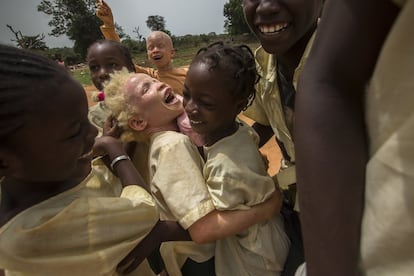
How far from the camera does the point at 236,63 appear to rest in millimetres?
1474

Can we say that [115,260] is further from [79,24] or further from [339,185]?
[79,24]

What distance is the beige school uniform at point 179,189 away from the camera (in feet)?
4.36

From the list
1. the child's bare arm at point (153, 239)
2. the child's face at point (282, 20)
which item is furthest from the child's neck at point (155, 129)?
the child's face at point (282, 20)

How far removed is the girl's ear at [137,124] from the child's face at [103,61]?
100 centimetres

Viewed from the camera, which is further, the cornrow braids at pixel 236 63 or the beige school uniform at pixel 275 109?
the beige school uniform at pixel 275 109

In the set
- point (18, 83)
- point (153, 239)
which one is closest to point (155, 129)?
point (153, 239)

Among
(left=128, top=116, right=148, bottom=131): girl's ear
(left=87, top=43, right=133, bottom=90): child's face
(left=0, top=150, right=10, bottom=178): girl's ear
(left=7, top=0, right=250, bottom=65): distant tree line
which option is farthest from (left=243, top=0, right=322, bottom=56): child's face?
(left=7, top=0, right=250, bottom=65): distant tree line

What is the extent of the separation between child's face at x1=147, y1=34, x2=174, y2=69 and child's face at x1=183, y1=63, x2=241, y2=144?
303 centimetres

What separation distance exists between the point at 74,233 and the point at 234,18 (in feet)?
Result: 133

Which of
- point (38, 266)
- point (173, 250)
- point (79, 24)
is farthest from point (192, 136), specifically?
point (79, 24)

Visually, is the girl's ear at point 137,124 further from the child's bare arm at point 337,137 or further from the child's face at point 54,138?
the child's bare arm at point 337,137

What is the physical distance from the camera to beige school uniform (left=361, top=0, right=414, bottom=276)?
56 cm

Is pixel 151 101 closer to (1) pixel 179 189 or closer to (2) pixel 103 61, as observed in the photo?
(1) pixel 179 189

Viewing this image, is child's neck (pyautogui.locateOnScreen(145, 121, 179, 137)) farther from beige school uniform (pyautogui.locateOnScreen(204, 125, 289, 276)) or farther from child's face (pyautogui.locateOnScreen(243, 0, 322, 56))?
child's face (pyautogui.locateOnScreen(243, 0, 322, 56))
